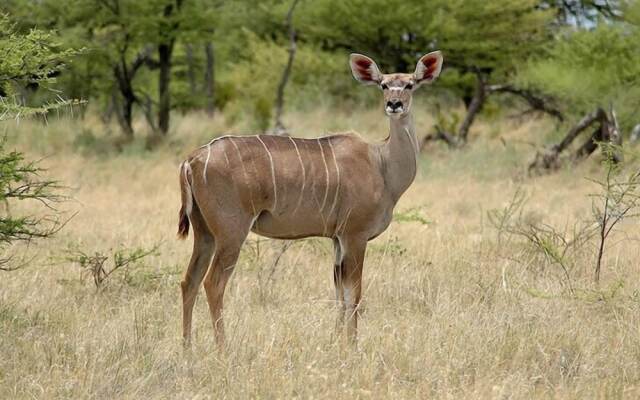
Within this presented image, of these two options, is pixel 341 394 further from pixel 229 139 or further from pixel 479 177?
pixel 479 177

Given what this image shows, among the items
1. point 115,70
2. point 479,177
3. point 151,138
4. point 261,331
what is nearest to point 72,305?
point 261,331

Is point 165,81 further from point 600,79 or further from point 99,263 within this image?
point 99,263

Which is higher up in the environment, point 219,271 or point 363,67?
point 363,67

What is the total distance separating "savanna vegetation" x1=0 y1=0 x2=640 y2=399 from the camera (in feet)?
14.1

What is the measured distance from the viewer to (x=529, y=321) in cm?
511

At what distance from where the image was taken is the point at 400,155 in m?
5.47

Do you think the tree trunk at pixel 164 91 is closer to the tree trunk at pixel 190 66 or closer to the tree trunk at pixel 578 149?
the tree trunk at pixel 578 149

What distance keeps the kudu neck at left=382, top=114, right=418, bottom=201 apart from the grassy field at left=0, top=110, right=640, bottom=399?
0.70 m

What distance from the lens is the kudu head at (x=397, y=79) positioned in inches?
211

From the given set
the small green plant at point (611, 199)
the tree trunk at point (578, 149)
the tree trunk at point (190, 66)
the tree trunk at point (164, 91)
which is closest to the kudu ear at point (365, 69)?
the small green plant at point (611, 199)

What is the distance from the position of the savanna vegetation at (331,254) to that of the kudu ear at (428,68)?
1223 millimetres

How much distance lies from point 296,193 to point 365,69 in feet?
3.37

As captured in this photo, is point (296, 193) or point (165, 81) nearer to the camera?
point (296, 193)

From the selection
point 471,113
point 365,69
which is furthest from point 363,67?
point 471,113
